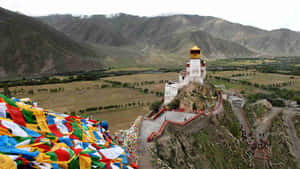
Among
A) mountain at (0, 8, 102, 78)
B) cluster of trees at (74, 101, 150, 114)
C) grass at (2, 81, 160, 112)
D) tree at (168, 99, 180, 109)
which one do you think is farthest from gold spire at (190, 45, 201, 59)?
mountain at (0, 8, 102, 78)

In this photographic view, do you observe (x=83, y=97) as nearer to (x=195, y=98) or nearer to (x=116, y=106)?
(x=116, y=106)

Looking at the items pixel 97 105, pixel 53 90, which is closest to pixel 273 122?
pixel 97 105

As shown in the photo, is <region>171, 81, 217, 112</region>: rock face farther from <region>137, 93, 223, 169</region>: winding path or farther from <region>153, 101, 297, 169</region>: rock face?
<region>153, 101, 297, 169</region>: rock face

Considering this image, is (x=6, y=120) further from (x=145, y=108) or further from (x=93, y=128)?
(x=145, y=108)

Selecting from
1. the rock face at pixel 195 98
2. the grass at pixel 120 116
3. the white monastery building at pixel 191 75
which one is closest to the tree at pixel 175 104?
the rock face at pixel 195 98

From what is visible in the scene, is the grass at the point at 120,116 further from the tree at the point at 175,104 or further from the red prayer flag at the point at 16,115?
the red prayer flag at the point at 16,115

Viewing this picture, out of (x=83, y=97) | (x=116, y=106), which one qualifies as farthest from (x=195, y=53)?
(x=83, y=97)
